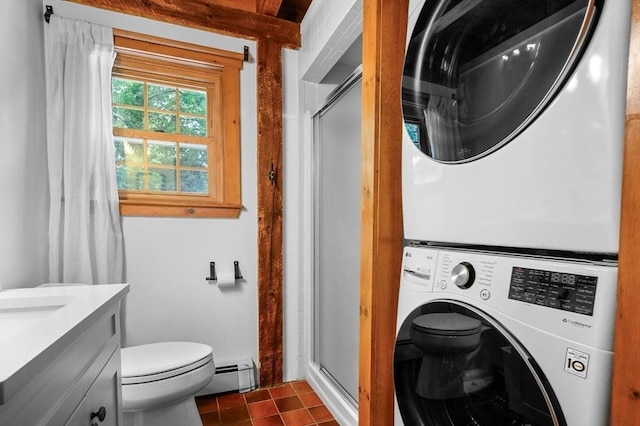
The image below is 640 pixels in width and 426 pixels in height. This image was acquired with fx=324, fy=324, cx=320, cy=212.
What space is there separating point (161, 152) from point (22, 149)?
2.16 ft

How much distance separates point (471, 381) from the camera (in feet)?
2.52

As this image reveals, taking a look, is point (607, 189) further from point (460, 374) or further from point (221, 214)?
point (221, 214)

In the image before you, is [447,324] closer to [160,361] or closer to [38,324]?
[38,324]

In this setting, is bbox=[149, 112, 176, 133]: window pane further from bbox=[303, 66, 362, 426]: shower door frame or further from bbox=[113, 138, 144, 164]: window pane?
bbox=[303, 66, 362, 426]: shower door frame

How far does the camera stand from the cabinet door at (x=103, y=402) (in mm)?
797

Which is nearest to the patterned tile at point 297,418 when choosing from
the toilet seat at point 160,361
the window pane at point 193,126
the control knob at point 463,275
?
the toilet seat at point 160,361

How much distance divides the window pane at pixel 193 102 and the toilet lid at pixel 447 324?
72.6 inches

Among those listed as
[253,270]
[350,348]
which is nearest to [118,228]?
[253,270]

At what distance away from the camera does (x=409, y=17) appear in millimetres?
1096

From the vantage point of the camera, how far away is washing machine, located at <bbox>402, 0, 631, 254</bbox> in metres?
0.52

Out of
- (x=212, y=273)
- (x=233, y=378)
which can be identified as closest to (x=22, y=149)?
(x=212, y=273)

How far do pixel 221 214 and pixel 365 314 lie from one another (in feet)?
4.10

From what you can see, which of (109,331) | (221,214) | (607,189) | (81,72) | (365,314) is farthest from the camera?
(221,214)

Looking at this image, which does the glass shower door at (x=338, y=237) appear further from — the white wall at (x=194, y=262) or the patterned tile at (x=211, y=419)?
the patterned tile at (x=211, y=419)
